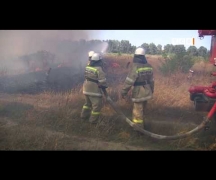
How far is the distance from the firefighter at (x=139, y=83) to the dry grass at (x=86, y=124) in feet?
1.65

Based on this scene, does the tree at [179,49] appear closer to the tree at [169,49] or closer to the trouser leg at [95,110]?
the tree at [169,49]

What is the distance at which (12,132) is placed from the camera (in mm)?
6078

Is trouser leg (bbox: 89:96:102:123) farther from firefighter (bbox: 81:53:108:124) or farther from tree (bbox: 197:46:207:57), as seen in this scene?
tree (bbox: 197:46:207:57)

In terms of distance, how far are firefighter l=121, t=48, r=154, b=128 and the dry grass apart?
0.50 meters

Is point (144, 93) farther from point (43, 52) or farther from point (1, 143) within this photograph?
point (43, 52)

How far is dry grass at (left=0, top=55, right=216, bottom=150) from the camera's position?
5.52 m

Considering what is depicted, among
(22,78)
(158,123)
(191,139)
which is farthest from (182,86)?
(22,78)

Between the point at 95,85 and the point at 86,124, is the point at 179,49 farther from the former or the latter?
the point at 86,124

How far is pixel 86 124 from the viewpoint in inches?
254

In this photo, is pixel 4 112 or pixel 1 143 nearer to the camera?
pixel 1 143

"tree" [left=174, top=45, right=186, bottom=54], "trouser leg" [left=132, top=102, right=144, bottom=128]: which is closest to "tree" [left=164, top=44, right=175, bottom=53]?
"tree" [left=174, top=45, right=186, bottom=54]

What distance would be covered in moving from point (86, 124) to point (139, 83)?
1721mm

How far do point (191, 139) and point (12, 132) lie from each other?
4216 millimetres

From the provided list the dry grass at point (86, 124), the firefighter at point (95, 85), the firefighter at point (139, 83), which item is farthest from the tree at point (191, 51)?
the firefighter at point (95, 85)
